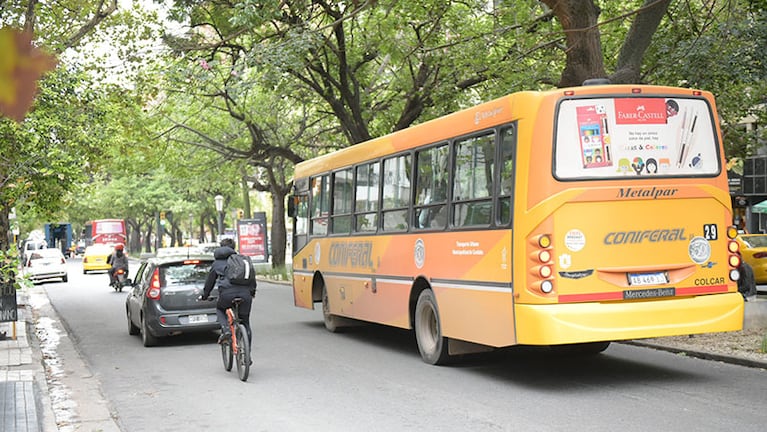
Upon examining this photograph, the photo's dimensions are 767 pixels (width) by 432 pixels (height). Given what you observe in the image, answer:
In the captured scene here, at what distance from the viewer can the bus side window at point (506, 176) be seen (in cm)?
977

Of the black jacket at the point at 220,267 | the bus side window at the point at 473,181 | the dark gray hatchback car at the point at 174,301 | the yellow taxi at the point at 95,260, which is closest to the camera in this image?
the bus side window at the point at 473,181

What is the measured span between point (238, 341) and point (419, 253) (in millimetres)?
2731

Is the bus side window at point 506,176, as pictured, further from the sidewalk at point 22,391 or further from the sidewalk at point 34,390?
the sidewalk at point 22,391

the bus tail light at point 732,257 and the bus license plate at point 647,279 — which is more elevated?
the bus tail light at point 732,257

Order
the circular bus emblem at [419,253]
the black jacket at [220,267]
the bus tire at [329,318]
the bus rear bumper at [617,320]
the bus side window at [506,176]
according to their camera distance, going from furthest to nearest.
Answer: the bus tire at [329,318]
the circular bus emblem at [419,253]
the black jacket at [220,267]
the bus side window at [506,176]
the bus rear bumper at [617,320]

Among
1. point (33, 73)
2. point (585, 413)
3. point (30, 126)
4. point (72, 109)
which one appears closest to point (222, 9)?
Result: point (72, 109)

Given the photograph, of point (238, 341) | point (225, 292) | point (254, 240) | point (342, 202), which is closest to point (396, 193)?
point (342, 202)

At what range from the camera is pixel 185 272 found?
15.4m

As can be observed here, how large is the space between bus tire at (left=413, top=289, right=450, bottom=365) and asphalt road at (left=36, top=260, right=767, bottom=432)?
0.63 ft

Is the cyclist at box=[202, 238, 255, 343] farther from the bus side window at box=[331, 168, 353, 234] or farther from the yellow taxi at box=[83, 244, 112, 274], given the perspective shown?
the yellow taxi at box=[83, 244, 112, 274]

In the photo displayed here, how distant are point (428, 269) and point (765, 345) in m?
4.30

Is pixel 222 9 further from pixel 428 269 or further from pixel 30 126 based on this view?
pixel 428 269

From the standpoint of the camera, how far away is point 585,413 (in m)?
8.21

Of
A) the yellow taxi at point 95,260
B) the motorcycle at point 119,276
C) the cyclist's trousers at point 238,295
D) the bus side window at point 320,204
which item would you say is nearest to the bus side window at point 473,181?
the cyclist's trousers at point 238,295
